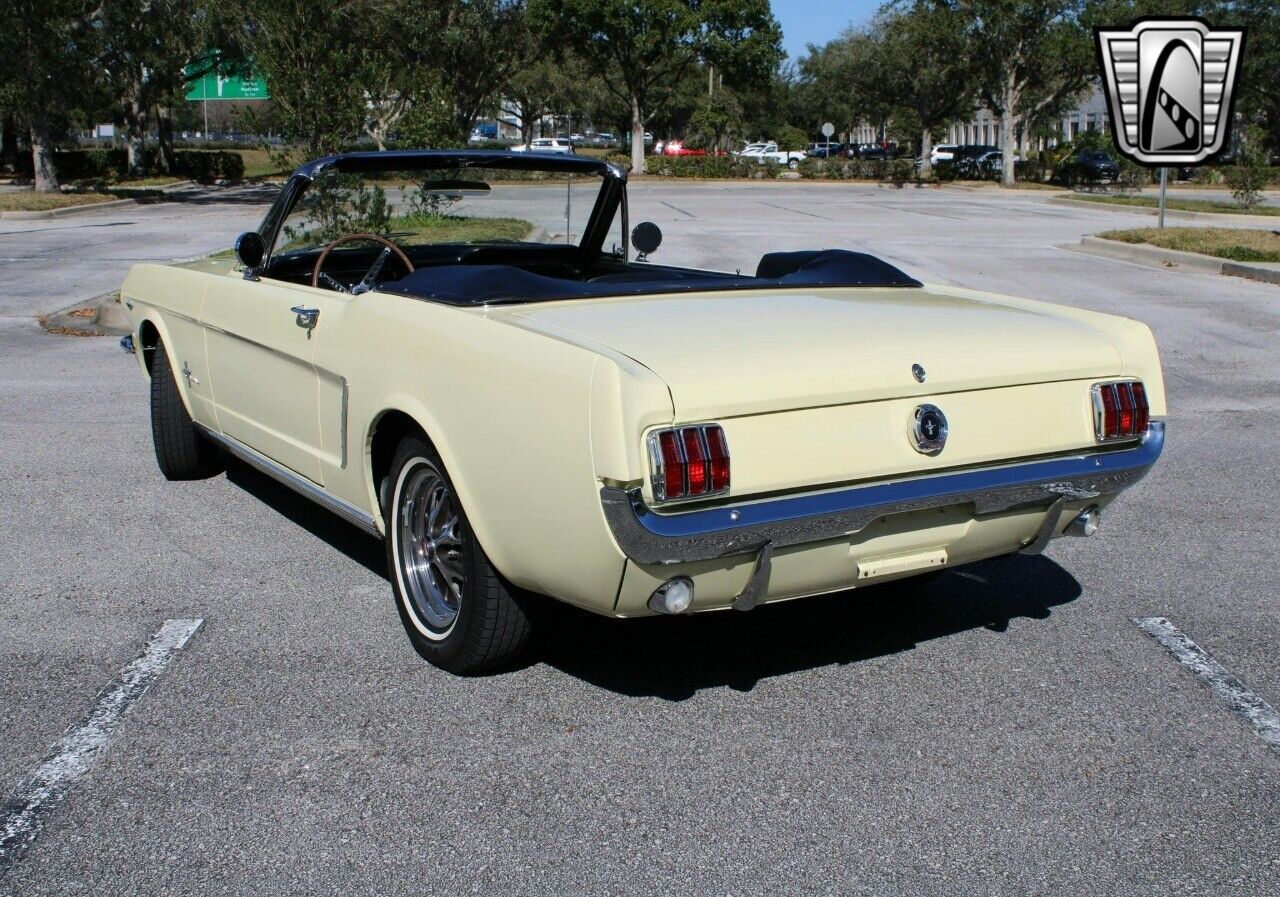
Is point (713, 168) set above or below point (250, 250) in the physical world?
above

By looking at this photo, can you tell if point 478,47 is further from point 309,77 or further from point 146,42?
point 309,77

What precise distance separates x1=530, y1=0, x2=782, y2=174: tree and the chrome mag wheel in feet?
146

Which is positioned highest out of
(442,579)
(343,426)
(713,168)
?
(713,168)

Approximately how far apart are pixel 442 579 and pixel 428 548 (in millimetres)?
106

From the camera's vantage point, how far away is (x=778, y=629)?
4.29m

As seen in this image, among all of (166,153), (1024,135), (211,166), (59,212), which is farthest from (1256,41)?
(59,212)

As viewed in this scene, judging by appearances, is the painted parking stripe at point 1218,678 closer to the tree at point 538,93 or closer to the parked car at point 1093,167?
the parked car at point 1093,167

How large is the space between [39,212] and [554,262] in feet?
81.0

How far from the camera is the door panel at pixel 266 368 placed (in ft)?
14.3

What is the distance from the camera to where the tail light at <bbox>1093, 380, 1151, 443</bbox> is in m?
3.68

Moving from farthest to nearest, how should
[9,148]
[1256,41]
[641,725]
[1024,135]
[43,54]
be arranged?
1. [1024,135]
2. [1256,41]
3. [9,148]
4. [43,54]
5. [641,725]

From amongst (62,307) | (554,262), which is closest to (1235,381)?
(554,262)

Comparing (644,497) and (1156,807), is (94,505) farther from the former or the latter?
(1156,807)

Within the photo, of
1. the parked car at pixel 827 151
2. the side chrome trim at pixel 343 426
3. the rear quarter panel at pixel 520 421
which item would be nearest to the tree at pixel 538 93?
the parked car at pixel 827 151
